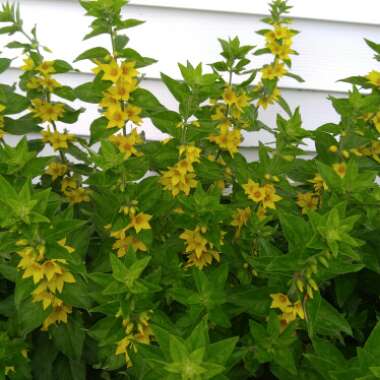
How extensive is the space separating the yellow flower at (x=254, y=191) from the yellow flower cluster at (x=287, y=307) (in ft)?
1.00

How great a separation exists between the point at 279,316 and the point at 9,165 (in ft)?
2.35

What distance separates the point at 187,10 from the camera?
2.09m

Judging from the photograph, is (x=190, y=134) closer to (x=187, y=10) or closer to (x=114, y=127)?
(x=114, y=127)

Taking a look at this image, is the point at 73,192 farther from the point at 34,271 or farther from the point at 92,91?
the point at 34,271

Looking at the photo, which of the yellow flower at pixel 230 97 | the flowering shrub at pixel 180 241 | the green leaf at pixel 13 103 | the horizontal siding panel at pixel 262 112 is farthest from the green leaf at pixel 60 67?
the horizontal siding panel at pixel 262 112

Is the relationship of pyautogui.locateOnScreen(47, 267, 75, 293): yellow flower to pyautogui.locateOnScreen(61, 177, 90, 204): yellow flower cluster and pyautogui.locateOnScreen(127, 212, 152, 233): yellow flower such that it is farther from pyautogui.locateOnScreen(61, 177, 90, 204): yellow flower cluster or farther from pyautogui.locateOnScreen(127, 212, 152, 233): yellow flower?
pyautogui.locateOnScreen(61, 177, 90, 204): yellow flower cluster

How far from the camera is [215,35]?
2131 millimetres

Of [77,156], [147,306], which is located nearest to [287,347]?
[147,306]

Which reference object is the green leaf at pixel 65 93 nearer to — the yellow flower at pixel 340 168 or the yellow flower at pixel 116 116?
the yellow flower at pixel 116 116

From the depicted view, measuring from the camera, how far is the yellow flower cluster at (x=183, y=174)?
1.36 meters

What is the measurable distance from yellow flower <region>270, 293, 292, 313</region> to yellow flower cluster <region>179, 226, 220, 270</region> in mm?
222

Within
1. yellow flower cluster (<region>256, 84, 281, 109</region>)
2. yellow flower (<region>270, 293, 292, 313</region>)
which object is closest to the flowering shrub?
yellow flower (<region>270, 293, 292, 313</region>)

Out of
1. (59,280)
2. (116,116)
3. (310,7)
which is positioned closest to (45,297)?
(59,280)

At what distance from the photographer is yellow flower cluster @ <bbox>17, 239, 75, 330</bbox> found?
1.10 meters
